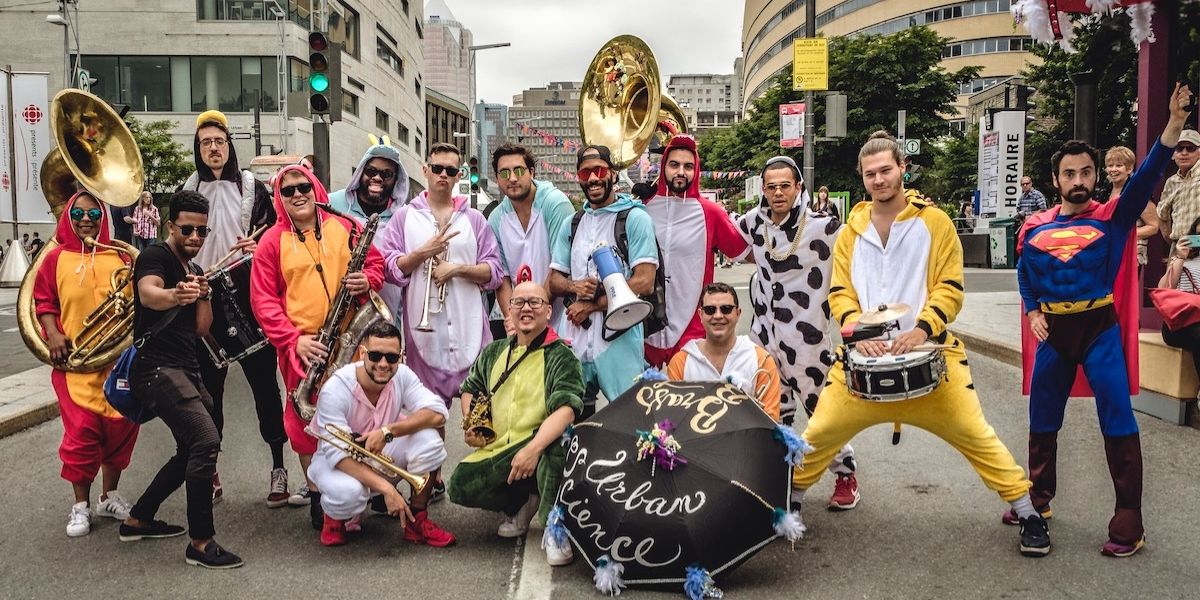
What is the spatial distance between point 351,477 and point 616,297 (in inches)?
62.3

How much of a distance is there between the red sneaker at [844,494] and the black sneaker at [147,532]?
3.50 metres

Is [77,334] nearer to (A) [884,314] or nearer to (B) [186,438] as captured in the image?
(B) [186,438]

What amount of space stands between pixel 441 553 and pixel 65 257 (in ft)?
8.95

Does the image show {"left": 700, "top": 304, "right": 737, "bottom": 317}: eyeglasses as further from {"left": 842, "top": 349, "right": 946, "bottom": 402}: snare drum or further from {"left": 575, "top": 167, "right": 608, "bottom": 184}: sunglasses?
{"left": 575, "top": 167, "right": 608, "bottom": 184}: sunglasses

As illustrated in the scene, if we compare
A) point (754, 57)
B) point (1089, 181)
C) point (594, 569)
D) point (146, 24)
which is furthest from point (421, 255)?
point (754, 57)

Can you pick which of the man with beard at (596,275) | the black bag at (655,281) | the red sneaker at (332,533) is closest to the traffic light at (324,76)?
the man with beard at (596,275)

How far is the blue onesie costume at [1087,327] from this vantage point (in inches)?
179

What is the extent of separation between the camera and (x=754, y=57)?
11150 centimetres

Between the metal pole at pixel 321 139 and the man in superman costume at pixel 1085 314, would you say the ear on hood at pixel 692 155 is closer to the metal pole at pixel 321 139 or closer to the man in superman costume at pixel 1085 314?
the man in superman costume at pixel 1085 314

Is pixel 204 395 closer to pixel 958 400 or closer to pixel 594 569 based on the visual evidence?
pixel 594 569

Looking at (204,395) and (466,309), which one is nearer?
(204,395)

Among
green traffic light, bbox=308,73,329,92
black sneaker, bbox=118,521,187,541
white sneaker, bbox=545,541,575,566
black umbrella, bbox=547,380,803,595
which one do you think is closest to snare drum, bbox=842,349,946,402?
black umbrella, bbox=547,380,803,595

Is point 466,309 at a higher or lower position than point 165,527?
higher

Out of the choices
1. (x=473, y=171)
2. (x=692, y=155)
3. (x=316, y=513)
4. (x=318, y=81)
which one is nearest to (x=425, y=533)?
(x=316, y=513)
